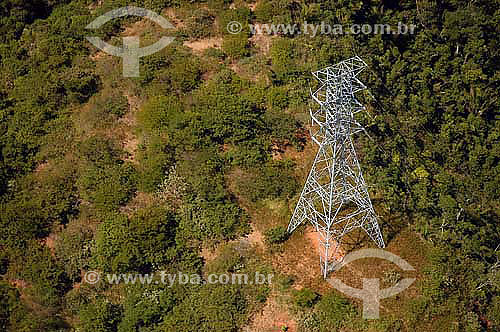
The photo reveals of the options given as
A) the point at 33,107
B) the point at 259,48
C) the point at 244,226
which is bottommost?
the point at 244,226

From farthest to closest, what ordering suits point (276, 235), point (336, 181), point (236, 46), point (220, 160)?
point (236, 46) < point (220, 160) < point (336, 181) < point (276, 235)

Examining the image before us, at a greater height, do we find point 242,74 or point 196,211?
point 242,74

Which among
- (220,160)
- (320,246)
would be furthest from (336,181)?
(220,160)

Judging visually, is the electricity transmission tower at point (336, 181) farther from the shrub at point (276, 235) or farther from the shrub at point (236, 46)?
the shrub at point (236, 46)

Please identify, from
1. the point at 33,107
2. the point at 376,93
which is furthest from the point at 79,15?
the point at 376,93

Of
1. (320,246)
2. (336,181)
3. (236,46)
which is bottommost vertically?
(320,246)

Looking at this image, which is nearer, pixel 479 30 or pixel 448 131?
pixel 448 131

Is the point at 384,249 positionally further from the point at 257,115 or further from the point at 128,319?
the point at 128,319

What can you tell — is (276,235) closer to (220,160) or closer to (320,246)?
(320,246)
